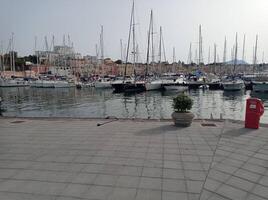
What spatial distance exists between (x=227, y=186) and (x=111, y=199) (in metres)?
2.07

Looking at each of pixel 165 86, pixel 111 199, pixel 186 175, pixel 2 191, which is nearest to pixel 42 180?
pixel 2 191

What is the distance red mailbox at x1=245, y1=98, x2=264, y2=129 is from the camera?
9273 millimetres

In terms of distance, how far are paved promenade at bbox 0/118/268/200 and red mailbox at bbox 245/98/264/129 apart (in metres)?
0.37

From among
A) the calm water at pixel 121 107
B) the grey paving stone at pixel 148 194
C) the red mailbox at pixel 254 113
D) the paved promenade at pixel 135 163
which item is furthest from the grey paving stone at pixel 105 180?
the calm water at pixel 121 107

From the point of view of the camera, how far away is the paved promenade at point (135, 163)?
4.53 meters

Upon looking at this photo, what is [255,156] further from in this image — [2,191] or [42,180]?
[2,191]

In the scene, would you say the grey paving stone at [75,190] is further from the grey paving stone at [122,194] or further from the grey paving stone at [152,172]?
the grey paving stone at [152,172]

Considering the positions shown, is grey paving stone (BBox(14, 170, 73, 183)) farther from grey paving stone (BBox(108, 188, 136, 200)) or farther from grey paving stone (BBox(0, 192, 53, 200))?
grey paving stone (BBox(108, 188, 136, 200))

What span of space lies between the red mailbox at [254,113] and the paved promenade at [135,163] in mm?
368

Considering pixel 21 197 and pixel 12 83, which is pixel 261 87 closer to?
pixel 21 197

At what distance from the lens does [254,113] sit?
30.5 feet

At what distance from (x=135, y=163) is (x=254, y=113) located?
18.0ft

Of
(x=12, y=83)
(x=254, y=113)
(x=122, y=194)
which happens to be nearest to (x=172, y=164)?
(x=122, y=194)

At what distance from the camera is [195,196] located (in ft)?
14.3
